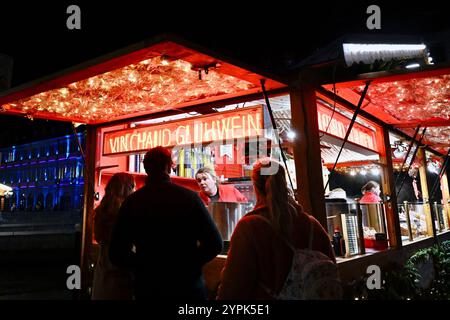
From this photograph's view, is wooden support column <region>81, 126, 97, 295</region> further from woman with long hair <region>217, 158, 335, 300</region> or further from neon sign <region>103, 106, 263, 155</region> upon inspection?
woman with long hair <region>217, 158, 335, 300</region>

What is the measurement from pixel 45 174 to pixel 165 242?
75754 mm

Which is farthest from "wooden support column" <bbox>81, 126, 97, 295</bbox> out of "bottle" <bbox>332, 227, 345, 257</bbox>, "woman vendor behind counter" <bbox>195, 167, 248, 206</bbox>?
"bottle" <bbox>332, 227, 345, 257</bbox>

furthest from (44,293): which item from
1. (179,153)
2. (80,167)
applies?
(80,167)

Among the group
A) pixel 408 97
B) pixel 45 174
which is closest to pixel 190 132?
pixel 408 97

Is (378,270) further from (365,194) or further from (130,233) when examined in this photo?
(130,233)

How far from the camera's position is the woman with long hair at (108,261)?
327 cm

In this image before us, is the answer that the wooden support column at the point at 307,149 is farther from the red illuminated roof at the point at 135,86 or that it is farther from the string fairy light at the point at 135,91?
the string fairy light at the point at 135,91

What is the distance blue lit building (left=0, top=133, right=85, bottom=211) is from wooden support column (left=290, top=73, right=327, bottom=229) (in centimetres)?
6352

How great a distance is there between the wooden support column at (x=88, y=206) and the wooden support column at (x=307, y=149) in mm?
4289

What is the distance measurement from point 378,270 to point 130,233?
12.1 feet

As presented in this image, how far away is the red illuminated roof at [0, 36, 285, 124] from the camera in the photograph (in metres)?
3.31

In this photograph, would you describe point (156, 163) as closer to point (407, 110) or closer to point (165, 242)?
point (165, 242)

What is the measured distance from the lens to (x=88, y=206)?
6.45 m

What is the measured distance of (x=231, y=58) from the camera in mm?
3406
